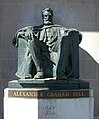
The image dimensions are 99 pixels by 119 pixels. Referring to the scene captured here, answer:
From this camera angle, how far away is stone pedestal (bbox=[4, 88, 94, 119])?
4.69 m

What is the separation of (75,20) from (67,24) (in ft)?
0.65

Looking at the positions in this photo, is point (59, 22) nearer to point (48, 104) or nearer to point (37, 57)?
point (37, 57)

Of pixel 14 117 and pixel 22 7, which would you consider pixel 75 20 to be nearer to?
pixel 22 7

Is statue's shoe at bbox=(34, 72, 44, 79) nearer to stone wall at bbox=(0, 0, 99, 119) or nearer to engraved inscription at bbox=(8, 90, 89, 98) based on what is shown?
engraved inscription at bbox=(8, 90, 89, 98)

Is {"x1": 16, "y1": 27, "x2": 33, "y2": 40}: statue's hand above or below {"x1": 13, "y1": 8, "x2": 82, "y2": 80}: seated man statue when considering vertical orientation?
above

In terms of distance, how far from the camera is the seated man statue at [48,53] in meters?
5.02

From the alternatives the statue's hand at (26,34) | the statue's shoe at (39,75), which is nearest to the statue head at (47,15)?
the statue's hand at (26,34)

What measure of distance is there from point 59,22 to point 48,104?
2.76m

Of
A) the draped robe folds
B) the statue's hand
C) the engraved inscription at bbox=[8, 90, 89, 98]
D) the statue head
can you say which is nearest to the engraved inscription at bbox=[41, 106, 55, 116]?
the engraved inscription at bbox=[8, 90, 89, 98]

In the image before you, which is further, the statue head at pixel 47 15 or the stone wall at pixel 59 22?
the stone wall at pixel 59 22

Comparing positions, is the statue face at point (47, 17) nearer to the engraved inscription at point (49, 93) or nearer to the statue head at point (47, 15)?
the statue head at point (47, 15)

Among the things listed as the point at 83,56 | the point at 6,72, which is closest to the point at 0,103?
the point at 6,72

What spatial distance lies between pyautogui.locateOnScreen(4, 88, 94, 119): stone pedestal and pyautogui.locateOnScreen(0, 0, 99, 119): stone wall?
80.7 inches

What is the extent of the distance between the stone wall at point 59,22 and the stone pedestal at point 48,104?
205 cm
